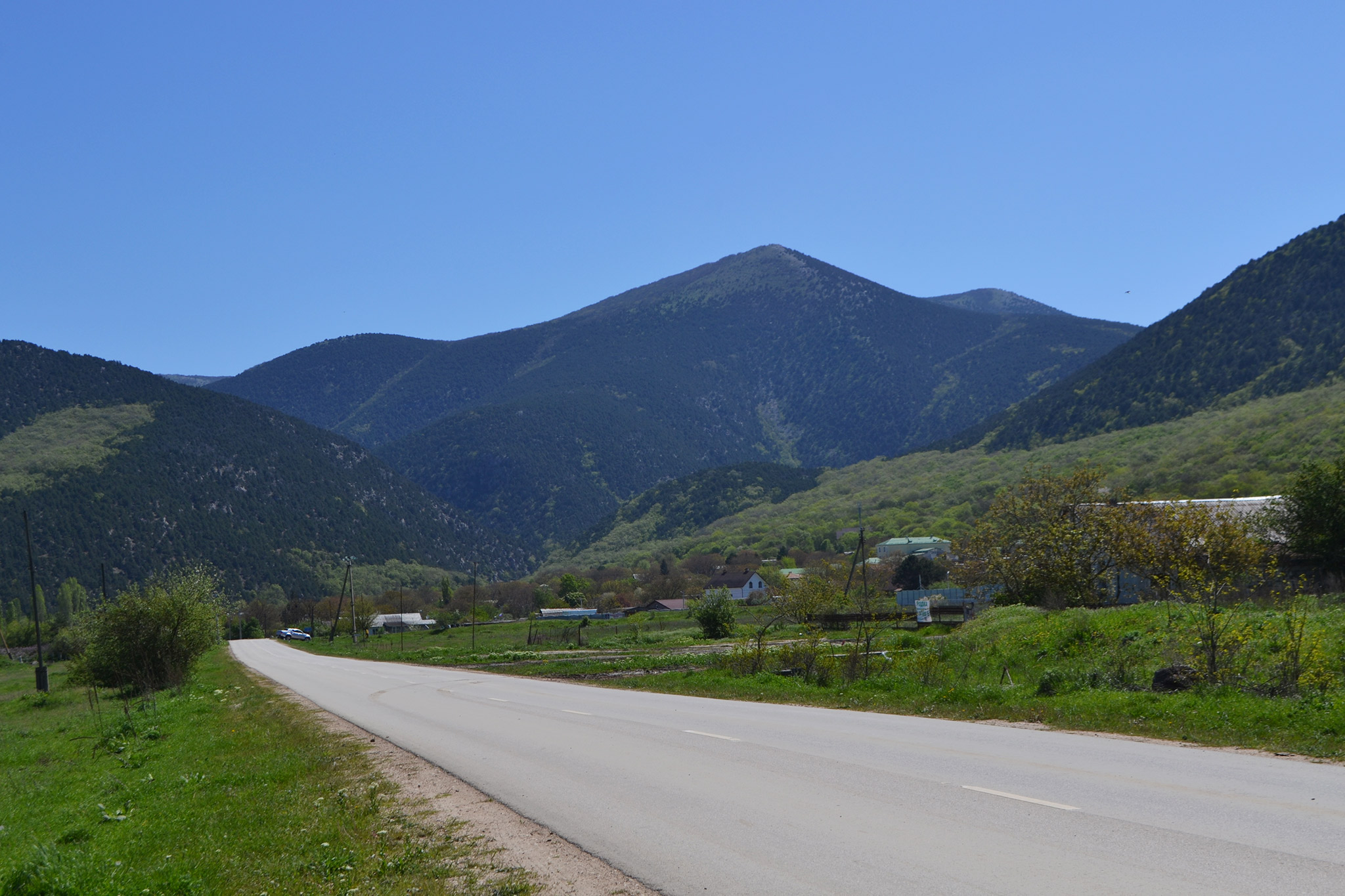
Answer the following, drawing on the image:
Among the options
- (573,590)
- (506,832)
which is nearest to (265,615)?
(573,590)

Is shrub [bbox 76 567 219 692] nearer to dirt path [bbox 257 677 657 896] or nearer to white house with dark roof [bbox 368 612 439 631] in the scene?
dirt path [bbox 257 677 657 896]

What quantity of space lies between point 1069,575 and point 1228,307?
118769mm

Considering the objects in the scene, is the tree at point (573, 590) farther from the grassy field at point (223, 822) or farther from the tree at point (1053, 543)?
the grassy field at point (223, 822)

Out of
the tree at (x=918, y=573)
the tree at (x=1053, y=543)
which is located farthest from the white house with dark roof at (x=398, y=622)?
the tree at (x=1053, y=543)

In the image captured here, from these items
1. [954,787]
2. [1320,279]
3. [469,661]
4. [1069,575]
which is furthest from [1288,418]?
[954,787]

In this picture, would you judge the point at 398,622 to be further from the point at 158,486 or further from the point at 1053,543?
the point at 1053,543

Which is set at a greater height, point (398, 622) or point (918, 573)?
point (918, 573)

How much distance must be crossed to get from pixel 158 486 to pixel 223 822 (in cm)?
15707

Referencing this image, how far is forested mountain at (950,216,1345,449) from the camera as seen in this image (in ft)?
376

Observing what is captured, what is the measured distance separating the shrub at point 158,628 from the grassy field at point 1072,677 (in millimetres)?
14398

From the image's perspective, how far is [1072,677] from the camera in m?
18.4

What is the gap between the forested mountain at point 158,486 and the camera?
134m

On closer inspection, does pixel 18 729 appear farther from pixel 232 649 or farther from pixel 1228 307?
pixel 1228 307

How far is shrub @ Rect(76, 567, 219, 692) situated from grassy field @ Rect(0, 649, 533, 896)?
13628 mm
